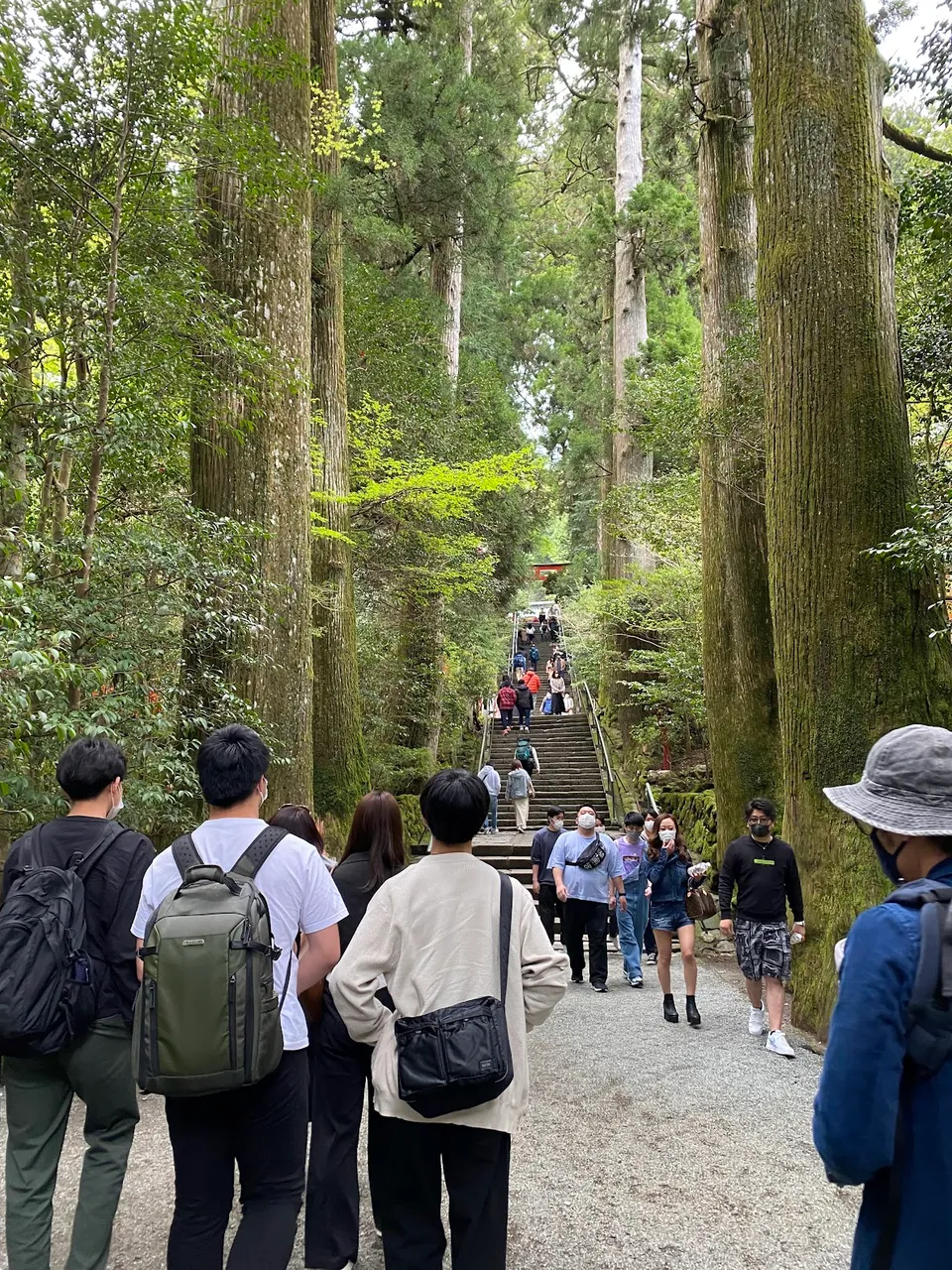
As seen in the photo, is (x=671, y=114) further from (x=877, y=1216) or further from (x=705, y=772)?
(x=877, y=1216)

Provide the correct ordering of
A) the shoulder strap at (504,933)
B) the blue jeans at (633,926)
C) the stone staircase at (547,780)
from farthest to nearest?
the stone staircase at (547,780) → the blue jeans at (633,926) → the shoulder strap at (504,933)

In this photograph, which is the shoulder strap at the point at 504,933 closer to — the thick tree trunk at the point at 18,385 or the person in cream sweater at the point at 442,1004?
the person in cream sweater at the point at 442,1004

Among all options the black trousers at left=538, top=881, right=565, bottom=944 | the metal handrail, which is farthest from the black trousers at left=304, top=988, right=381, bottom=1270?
the metal handrail

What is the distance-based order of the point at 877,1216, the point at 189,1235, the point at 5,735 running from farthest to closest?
the point at 5,735, the point at 189,1235, the point at 877,1216

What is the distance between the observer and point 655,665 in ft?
48.3

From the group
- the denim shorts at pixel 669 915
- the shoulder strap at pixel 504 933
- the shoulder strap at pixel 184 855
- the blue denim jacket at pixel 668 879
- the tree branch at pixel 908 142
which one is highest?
the tree branch at pixel 908 142

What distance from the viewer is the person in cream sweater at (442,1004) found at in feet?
7.22

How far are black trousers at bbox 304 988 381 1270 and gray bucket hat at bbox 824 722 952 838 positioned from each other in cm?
193

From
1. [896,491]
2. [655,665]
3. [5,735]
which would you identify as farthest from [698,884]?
[655,665]

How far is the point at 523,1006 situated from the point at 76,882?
143 centimetres

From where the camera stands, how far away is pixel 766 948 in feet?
17.3

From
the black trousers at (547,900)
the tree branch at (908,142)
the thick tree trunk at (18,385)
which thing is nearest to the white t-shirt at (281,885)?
the thick tree trunk at (18,385)

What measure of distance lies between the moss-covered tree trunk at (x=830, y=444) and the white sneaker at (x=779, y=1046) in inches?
15.7

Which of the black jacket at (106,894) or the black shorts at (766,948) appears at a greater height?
the black jacket at (106,894)
